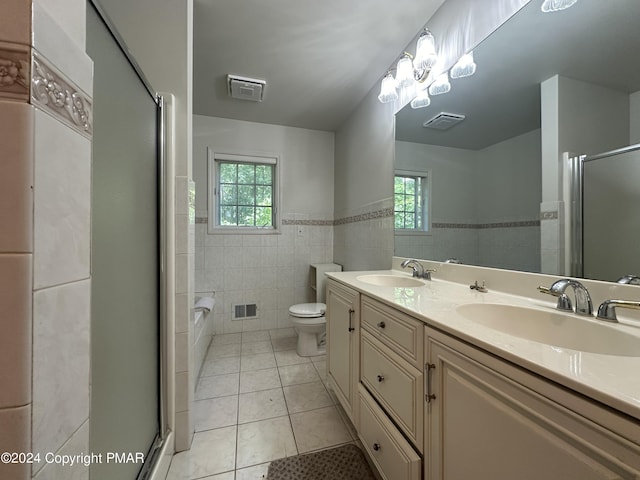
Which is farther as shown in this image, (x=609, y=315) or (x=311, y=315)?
(x=311, y=315)

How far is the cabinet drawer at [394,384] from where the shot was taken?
792 millimetres

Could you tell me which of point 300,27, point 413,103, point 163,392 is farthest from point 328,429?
point 300,27

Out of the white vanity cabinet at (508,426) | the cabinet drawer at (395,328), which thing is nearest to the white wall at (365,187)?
the cabinet drawer at (395,328)

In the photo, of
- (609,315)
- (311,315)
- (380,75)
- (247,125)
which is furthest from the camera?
(247,125)

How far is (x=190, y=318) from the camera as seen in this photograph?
4.06ft

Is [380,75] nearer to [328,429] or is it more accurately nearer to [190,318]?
[190,318]

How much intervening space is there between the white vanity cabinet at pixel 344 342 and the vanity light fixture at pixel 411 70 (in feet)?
4.32

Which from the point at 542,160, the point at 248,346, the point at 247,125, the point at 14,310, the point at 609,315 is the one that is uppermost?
the point at 247,125

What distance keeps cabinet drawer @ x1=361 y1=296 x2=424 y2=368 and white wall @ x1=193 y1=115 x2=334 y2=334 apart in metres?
1.77

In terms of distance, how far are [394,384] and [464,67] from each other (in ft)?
5.17

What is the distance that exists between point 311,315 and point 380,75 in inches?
79.7

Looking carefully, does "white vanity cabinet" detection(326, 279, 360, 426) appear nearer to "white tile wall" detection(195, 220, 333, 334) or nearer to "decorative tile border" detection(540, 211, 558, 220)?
"decorative tile border" detection(540, 211, 558, 220)

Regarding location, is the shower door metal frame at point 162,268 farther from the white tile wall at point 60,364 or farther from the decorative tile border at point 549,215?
the decorative tile border at point 549,215

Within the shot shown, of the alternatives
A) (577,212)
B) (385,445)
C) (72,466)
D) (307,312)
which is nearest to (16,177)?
(72,466)
